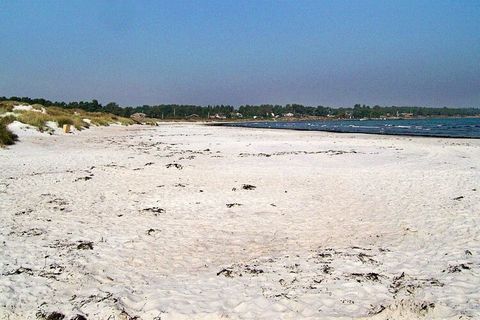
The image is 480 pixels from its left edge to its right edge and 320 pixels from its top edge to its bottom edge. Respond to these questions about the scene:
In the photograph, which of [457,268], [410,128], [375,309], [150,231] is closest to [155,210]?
[150,231]

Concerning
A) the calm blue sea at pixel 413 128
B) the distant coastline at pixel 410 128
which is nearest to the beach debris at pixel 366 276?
the distant coastline at pixel 410 128

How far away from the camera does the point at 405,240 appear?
6098mm

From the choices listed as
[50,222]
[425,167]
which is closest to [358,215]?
[50,222]

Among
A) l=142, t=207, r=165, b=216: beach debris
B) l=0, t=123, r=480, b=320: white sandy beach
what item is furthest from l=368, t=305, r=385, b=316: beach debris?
l=142, t=207, r=165, b=216: beach debris

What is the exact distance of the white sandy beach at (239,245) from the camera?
3945mm

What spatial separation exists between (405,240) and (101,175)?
361 inches

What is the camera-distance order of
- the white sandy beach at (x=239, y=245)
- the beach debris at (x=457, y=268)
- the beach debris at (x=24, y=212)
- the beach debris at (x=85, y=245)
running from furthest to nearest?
the beach debris at (x=24, y=212)
the beach debris at (x=85, y=245)
the beach debris at (x=457, y=268)
the white sandy beach at (x=239, y=245)

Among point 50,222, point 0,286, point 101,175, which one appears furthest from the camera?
point 101,175

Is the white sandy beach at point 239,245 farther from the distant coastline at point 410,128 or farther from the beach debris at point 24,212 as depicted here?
the distant coastline at point 410,128

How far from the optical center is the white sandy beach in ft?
12.9

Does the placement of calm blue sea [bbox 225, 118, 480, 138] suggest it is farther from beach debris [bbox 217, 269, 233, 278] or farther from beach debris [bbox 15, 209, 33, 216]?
beach debris [bbox 15, 209, 33, 216]

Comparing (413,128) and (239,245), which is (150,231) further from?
(413,128)

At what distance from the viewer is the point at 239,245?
19.7 feet

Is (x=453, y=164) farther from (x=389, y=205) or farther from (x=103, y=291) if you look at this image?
(x=103, y=291)
